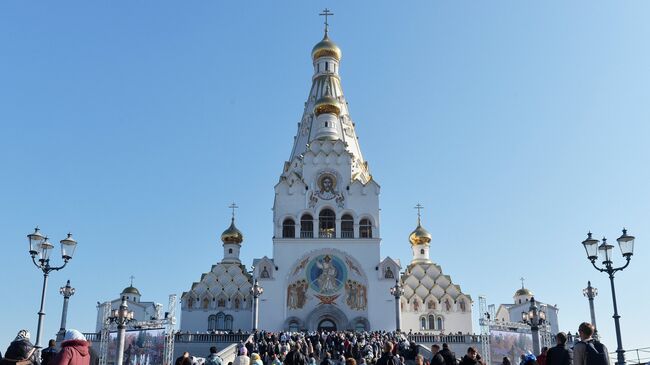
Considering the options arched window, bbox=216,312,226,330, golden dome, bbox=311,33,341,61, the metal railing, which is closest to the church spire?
golden dome, bbox=311,33,341,61

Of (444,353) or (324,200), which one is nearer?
(444,353)

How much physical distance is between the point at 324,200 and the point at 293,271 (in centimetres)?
492

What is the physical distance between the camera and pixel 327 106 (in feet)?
154

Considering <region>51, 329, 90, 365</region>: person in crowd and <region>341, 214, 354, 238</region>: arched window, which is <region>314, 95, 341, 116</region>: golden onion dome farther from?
<region>51, 329, 90, 365</region>: person in crowd

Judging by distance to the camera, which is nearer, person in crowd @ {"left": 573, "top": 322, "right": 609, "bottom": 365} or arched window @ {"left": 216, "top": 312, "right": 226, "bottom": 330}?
person in crowd @ {"left": 573, "top": 322, "right": 609, "bottom": 365}

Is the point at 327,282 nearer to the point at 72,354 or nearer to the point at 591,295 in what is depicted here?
the point at 591,295

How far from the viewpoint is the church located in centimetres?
3981

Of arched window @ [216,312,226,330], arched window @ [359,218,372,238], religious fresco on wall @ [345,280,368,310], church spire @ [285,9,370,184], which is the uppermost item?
church spire @ [285,9,370,184]

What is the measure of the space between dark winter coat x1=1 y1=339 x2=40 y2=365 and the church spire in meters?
37.7

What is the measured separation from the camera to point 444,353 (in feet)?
32.9

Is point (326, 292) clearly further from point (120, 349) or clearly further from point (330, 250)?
point (120, 349)

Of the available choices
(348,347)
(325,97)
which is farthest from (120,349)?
(325,97)

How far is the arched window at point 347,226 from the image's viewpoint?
41750mm

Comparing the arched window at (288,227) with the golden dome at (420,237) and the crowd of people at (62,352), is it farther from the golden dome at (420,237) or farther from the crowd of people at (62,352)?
the crowd of people at (62,352)
